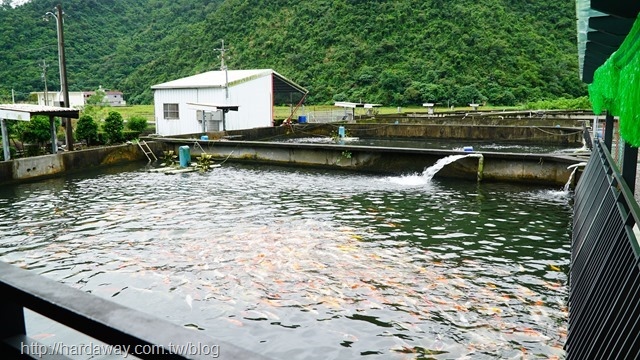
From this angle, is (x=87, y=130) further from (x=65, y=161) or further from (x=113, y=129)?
(x=65, y=161)

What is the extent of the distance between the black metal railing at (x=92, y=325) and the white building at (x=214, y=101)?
29.1 m

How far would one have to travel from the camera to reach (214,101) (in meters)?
32.4

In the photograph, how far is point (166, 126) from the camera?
109ft

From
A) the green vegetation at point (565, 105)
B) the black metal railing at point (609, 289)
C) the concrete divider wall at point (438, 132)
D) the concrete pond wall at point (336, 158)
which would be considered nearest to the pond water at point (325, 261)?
the black metal railing at point (609, 289)

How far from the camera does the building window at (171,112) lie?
108 feet

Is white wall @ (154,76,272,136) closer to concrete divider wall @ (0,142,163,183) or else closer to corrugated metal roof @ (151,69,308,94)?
corrugated metal roof @ (151,69,308,94)

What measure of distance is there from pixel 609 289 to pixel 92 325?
382cm

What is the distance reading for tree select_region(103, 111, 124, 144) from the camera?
25.2 metres

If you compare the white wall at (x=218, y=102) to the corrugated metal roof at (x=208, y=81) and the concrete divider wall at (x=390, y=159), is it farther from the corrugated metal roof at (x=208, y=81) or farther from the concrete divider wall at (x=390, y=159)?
the concrete divider wall at (x=390, y=159)

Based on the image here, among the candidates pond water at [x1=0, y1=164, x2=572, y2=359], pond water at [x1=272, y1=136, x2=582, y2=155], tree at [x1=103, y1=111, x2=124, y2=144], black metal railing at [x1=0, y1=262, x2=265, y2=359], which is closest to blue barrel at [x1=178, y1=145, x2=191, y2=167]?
pond water at [x1=0, y1=164, x2=572, y2=359]

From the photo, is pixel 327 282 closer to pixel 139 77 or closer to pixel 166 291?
pixel 166 291

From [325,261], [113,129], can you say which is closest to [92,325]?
[325,261]

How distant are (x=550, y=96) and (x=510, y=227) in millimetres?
62096

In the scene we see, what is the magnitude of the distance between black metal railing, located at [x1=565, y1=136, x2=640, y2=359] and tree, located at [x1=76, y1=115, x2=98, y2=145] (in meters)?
23.5
